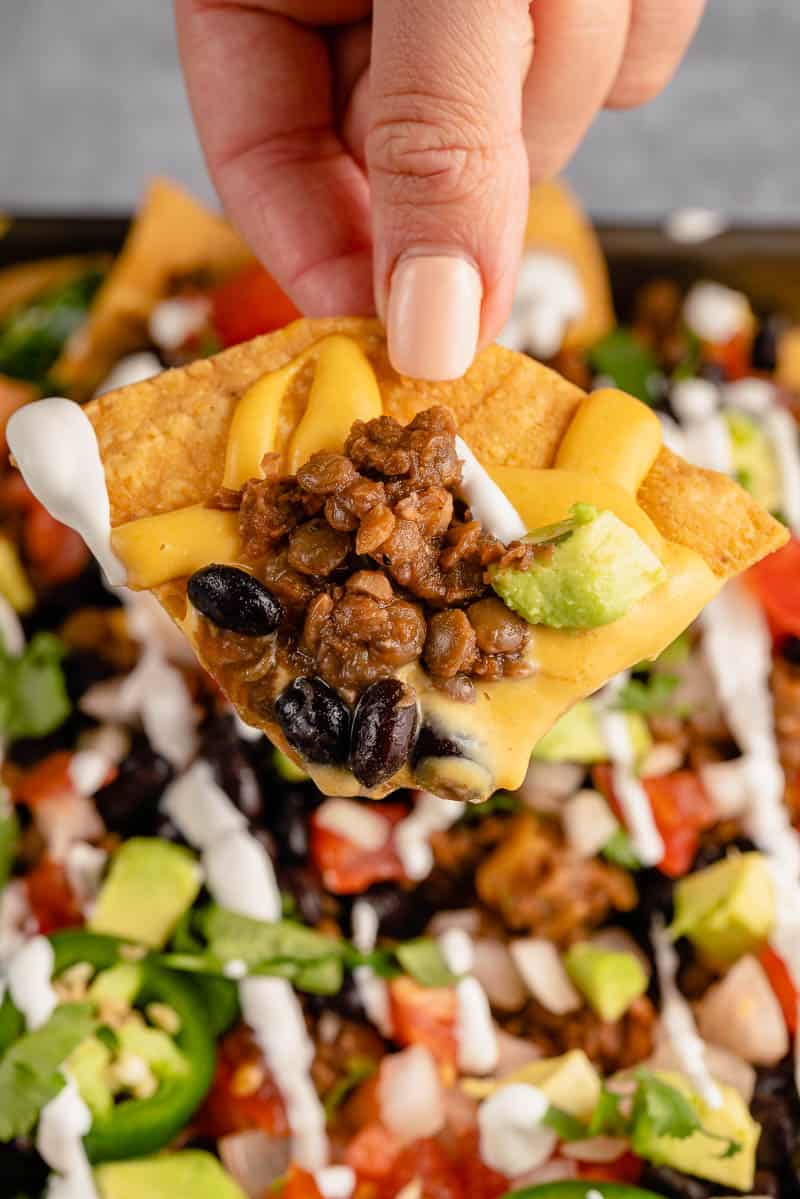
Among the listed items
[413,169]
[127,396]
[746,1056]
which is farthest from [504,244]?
[746,1056]

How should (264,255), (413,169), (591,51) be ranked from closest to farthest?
1. (413,169)
2. (591,51)
3. (264,255)

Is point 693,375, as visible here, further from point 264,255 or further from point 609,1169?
point 609,1169

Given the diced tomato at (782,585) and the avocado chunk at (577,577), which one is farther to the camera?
→ the diced tomato at (782,585)

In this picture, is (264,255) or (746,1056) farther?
(746,1056)

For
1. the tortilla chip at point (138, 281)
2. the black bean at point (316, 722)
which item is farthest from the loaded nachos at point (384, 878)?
the tortilla chip at point (138, 281)

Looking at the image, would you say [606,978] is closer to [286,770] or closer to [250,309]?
[286,770]

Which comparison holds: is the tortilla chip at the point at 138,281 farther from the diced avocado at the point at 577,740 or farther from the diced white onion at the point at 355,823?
the diced avocado at the point at 577,740
